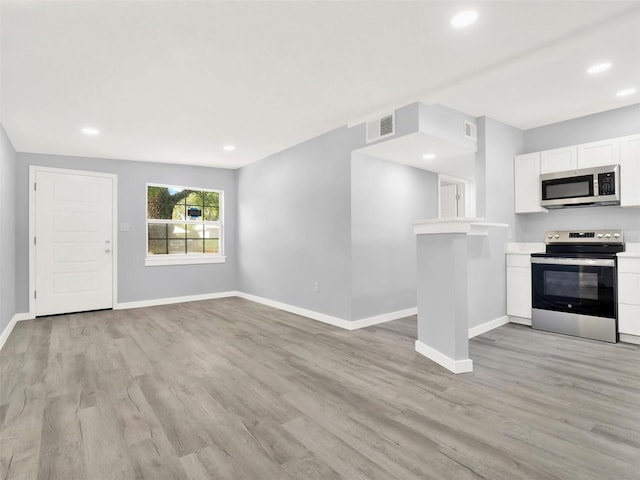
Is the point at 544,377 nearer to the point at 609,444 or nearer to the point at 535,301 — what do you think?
the point at 609,444

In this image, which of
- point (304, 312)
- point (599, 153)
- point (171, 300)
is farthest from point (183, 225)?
point (599, 153)

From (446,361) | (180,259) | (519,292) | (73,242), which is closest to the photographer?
(446,361)

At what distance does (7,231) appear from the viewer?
4.16 meters

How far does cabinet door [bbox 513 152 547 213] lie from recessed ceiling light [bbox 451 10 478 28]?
104 inches

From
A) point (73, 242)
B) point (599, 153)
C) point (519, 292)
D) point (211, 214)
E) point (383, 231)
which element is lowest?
point (519, 292)

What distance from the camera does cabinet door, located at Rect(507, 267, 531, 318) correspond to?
406cm

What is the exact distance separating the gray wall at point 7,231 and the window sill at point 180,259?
1.70 metres

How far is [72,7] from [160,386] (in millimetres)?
2506

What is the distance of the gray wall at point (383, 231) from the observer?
4.22 m

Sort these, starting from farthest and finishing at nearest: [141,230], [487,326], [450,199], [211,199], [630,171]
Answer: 1. [450,199]
2. [211,199]
3. [141,230]
4. [487,326]
5. [630,171]

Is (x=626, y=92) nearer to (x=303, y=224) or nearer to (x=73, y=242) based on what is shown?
(x=303, y=224)

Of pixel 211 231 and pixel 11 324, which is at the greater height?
pixel 211 231

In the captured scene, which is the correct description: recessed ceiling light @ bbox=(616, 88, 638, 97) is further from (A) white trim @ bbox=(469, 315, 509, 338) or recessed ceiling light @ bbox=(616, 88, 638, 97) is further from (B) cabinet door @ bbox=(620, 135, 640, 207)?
(A) white trim @ bbox=(469, 315, 509, 338)

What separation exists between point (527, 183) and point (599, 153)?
74cm
